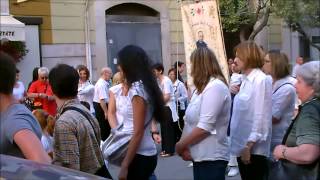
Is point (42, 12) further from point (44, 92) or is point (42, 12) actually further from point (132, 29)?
point (44, 92)

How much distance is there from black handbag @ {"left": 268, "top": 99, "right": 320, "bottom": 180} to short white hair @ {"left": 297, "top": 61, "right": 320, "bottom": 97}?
0.83 feet

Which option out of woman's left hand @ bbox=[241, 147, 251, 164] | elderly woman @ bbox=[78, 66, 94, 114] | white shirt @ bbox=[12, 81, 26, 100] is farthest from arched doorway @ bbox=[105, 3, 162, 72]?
woman's left hand @ bbox=[241, 147, 251, 164]

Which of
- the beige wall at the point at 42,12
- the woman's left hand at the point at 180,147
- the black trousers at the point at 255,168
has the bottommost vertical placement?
the black trousers at the point at 255,168

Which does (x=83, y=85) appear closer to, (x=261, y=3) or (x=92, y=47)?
(x=261, y=3)

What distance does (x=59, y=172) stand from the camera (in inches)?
105

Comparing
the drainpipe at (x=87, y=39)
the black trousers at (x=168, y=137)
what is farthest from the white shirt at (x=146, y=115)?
the drainpipe at (x=87, y=39)

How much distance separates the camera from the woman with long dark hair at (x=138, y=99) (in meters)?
4.18

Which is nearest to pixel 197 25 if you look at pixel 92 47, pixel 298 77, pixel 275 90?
pixel 275 90

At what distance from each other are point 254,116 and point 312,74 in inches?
36.8

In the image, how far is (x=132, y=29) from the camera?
19.8 meters

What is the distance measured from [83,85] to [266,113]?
22.0 ft

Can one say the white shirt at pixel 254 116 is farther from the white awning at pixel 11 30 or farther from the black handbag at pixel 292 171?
the white awning at pixel 11 30

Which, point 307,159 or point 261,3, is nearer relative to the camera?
point 307,159

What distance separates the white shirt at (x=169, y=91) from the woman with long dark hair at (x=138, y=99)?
578 centimetres
